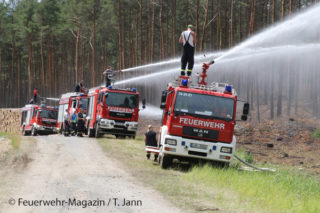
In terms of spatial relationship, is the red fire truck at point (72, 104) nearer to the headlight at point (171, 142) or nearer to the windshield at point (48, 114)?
the windshield at point (48, 114)

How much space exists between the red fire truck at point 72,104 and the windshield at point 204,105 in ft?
53.8

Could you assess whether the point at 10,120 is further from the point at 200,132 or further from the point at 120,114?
the point at 200,132

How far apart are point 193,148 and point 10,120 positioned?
47720mm

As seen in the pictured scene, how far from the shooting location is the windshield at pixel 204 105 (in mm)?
14492

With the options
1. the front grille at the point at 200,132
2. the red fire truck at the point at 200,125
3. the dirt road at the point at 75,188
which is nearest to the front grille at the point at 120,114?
the dirt road at the point at 75,188

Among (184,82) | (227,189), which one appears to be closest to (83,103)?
(184,82)

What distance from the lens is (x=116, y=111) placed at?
25.6 metres

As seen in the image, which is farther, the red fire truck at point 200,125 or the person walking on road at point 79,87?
the person walking on road at point 79,87

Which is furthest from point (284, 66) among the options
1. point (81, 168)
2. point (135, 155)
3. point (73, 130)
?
point (81, 168)

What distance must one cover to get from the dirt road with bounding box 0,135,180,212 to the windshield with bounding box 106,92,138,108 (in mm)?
9184

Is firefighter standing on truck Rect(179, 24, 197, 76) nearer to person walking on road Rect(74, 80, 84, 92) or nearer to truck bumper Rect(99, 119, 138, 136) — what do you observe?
truck bumper Rect(99, 119, 138, 136)

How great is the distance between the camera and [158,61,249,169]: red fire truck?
14.4 meters

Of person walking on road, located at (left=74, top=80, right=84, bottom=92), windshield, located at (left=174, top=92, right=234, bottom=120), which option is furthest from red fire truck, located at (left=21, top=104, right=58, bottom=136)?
windshield, located at (left=174, top=92, right=234, bottom=120)

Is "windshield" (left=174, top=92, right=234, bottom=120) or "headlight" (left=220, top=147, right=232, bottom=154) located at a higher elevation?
"windshield" (left=174, top=92, right=234, bottom=120)
